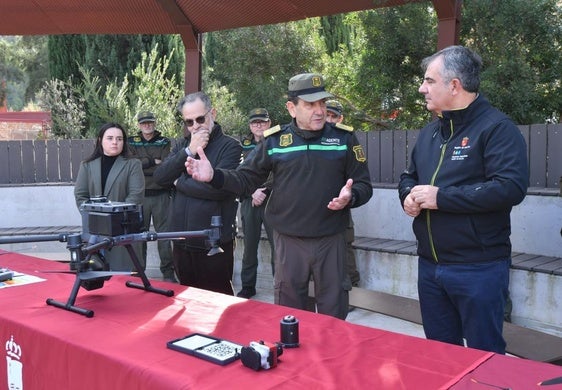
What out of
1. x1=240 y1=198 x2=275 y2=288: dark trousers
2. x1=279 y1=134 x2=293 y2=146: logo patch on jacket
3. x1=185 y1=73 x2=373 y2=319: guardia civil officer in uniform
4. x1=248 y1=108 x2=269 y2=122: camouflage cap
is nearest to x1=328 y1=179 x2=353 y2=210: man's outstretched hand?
x1=185 y1=73 x2=373 y2=319: guardia civil officer in uniform

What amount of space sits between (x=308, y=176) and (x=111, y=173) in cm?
181

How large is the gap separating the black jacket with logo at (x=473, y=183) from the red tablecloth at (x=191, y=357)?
653mm

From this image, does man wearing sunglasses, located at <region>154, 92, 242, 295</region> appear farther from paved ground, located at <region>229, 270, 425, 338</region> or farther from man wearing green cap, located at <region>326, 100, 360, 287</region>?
man wearing green cap, located at <region>326, 100, 360, 287</region>

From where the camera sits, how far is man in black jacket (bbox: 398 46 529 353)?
2314mm

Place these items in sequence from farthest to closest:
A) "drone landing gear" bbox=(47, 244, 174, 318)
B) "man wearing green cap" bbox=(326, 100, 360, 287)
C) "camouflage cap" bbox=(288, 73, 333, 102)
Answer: "man wearing green cap" bbox=(326, 100, 360, 287)
"camouflage cap" bbox=(288, 73, 333, 102)
"drone landing gear" bbox=(47, 244, 174, 318)

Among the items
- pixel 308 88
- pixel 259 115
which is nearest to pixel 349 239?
pixel 259 115

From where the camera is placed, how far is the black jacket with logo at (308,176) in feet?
9.80

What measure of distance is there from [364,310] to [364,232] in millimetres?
1201

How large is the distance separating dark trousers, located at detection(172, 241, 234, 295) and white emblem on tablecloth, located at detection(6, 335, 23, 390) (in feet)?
4.73

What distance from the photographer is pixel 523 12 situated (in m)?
7.11

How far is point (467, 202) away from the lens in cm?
230

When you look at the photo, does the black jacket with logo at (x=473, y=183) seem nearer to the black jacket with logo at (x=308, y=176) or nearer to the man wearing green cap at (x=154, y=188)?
the black jacket with logo at (x=308, y=176)

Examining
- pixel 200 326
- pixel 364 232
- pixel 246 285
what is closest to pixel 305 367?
pixel 200 326

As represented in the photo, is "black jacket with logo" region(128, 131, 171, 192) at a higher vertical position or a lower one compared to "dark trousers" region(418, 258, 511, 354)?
higher
